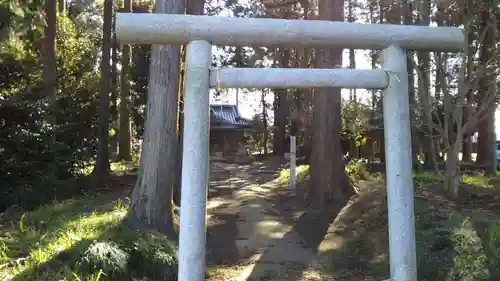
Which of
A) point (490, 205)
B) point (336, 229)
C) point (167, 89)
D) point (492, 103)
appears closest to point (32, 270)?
point (167, 89)

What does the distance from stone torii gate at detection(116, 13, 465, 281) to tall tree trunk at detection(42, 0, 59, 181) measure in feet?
34.6

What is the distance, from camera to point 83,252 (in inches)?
241

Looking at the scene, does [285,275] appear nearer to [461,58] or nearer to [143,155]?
[143,155]

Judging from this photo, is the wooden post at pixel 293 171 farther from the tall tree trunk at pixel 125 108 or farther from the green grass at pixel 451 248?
the tall tree trunk at pixel 125 108

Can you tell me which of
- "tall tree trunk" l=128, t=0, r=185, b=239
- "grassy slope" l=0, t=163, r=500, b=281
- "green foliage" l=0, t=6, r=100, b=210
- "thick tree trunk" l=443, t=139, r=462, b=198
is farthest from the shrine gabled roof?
"grassy slope" l=0, t=163, r=500, b=281

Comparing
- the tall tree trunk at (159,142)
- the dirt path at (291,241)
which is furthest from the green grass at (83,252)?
the dirt path at (291,241)

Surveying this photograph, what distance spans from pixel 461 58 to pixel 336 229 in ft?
15.1

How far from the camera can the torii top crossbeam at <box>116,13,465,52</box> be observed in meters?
3.97

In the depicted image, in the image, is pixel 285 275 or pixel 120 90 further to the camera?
pixel 120 90

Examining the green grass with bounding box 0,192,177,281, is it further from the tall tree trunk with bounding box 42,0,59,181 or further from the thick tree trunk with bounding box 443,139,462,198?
the thick tree trunk with bounding box 443,139,462,198

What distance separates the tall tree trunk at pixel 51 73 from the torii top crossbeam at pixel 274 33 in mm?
10495

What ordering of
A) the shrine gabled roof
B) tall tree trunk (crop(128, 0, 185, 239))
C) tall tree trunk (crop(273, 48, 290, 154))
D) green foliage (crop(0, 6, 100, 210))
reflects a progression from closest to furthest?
tall tree trunk (crop(128, 0, 185, 239)) → green foliage (crop(0, 6, 100, 210)) → the shrine gabled roof → tall tree trunk (crop(273, 48, 290, 154))

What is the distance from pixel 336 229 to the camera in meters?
9.90

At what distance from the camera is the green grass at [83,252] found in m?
5.79
